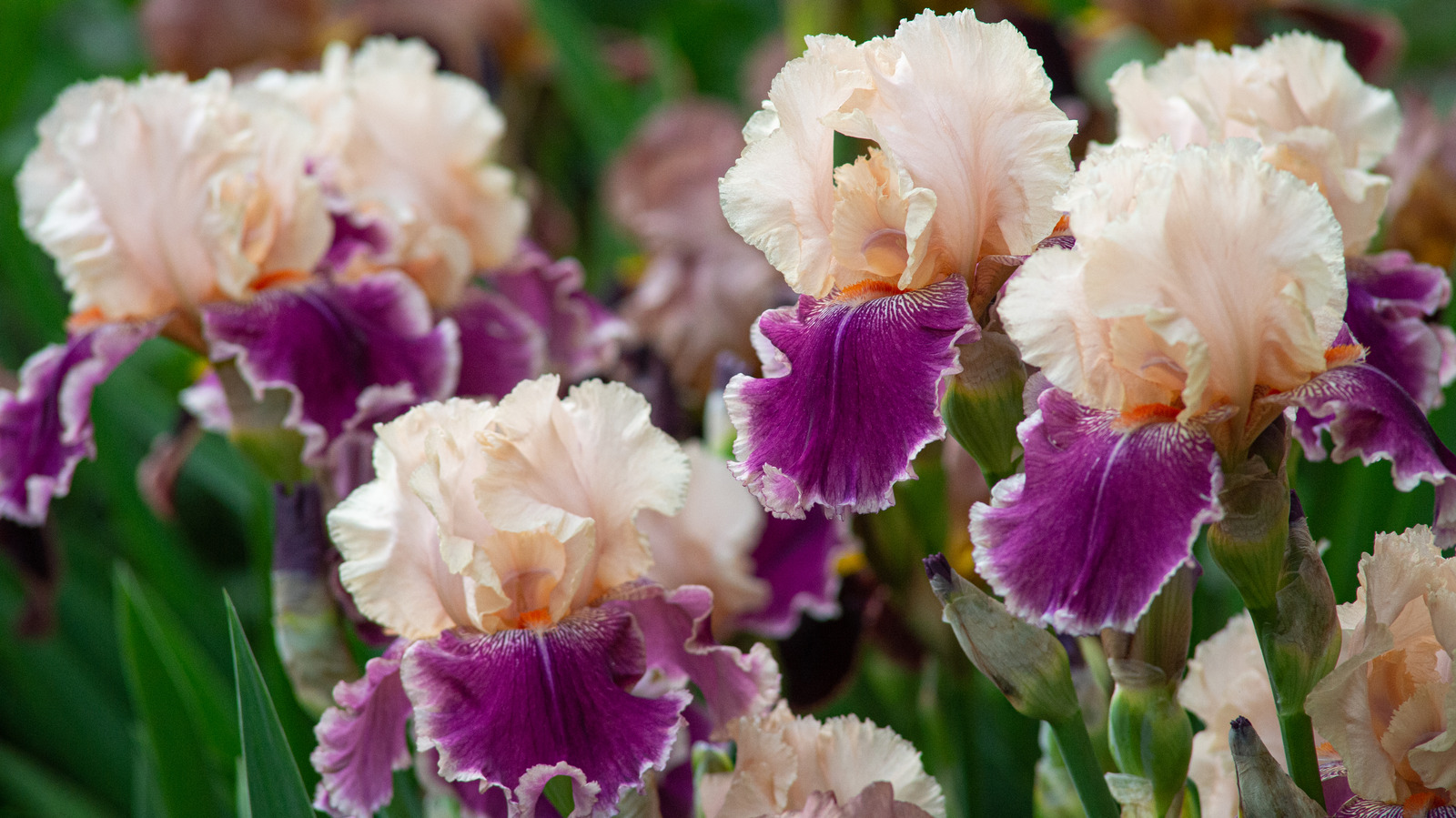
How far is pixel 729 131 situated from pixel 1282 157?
42.2 inches

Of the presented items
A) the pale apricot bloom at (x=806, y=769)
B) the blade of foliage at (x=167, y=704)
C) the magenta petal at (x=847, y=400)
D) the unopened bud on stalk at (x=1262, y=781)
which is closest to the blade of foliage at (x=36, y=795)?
the blade of foliage at (x=167, y=704)

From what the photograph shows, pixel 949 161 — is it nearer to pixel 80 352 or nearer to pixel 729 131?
pixel 80 352

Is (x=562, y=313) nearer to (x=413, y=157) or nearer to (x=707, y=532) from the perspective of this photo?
(x=413, y=157)

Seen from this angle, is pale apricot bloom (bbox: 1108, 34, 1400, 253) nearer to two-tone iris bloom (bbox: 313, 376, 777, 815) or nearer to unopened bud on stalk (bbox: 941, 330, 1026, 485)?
unopened bud on stalk (bbox: 941, 330, 1026, 485)

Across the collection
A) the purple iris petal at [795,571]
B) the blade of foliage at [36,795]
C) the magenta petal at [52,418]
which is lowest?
the blade of foliage at [36,795]

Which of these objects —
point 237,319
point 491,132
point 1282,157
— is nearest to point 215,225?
point 237,319

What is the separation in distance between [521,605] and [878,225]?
0.25 metres

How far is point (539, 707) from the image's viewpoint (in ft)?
1.87

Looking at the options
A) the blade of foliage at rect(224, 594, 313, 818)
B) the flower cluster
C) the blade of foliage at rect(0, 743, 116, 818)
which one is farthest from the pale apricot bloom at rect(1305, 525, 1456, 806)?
the blade of foliage at rect(0, 743, 116, 818)

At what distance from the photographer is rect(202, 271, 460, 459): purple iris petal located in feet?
2.63

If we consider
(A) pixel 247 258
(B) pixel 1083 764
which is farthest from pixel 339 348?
(B) pixel 1083 764

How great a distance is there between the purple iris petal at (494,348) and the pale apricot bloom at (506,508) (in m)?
Result: 0.31

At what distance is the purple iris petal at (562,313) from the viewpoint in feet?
3.44

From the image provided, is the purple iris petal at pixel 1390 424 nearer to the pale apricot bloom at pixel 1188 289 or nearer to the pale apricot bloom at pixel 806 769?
the pale apricot bloom at pixel 1188 289
